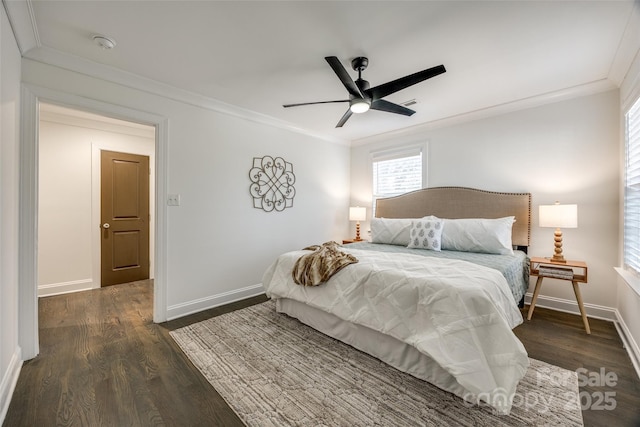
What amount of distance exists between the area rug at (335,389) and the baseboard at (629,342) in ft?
1.86

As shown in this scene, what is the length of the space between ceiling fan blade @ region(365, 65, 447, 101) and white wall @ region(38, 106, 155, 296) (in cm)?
404

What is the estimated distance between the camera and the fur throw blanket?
92.3 inches

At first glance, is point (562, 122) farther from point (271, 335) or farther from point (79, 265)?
point (79, 265)

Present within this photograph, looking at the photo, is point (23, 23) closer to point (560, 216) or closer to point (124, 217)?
point (124, 217)

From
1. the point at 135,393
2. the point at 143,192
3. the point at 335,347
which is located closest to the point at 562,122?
the point at 335,347

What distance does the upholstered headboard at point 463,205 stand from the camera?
129 inches

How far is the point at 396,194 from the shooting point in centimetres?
450

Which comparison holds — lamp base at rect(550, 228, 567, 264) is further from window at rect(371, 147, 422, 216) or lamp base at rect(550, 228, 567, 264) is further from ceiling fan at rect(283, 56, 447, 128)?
ceiling fan at rect(283, 56, 447, 128)

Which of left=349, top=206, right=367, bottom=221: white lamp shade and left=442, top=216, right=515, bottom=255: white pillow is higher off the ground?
left=349, top=206, right=367, bottom=221: white lamp shade

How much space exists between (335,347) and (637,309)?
2.38 m

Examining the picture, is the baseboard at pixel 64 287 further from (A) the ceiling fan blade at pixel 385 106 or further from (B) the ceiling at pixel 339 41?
(A) the ceiling fan blade at pixel 385 106

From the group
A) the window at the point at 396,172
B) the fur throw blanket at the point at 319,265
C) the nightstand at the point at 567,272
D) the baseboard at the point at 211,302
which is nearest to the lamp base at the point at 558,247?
the nightstand at the point at 567,272

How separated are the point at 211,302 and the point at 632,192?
4.37m

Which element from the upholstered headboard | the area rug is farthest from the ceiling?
the area rug
